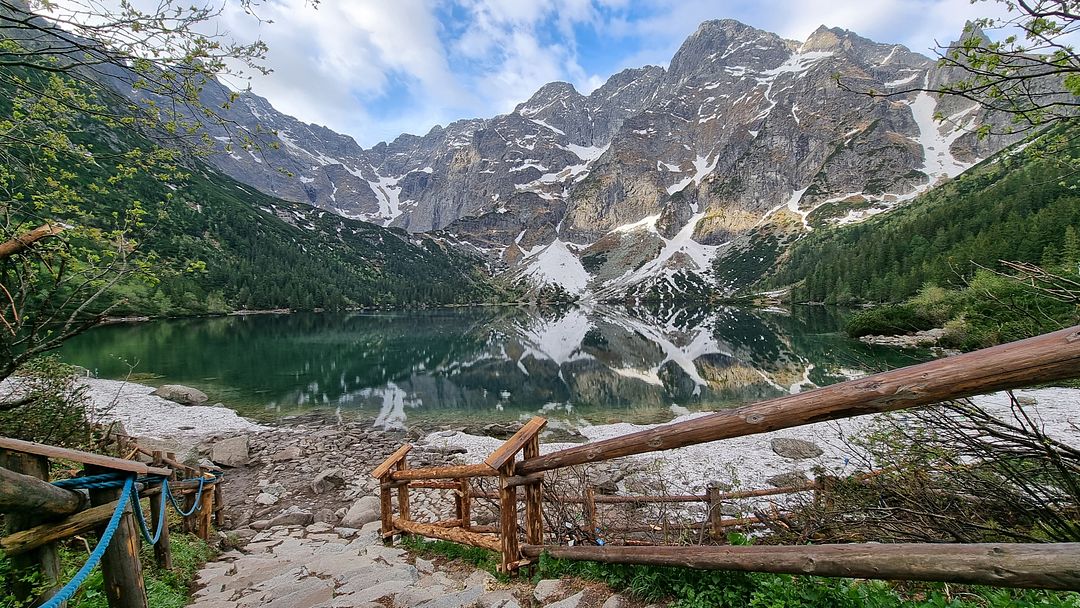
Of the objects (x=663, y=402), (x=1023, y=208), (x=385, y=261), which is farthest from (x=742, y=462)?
(x=385, y=261)

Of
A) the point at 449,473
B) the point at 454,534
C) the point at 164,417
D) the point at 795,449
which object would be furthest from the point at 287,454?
the point at 795,449

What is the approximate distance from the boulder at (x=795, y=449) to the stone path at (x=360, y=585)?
11.3 meters

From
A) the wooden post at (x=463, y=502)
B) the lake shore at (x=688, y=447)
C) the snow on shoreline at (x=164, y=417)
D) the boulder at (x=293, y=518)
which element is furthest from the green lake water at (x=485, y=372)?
the wooden post at (x=463, y=502)

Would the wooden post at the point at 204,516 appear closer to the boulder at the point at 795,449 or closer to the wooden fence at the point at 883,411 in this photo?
the wooden fence at the point at 883,411

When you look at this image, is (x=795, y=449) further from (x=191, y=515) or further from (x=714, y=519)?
(x=191, y=515)

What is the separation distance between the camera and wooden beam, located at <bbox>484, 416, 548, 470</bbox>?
466cm

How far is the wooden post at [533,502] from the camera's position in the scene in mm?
4957

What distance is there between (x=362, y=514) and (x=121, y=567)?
7646mm

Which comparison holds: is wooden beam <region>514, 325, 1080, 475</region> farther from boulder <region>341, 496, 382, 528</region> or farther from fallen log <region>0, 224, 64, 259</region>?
boulder <region>341, 496, 382, 528</region>

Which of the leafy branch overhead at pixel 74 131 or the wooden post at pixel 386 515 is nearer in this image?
the leafy branch overhead at pixel 74 131

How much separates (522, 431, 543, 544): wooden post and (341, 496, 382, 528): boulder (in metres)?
6.81

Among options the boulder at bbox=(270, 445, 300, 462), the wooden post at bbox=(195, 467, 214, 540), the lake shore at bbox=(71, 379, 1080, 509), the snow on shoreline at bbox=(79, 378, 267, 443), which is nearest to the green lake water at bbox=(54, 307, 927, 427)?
the snow on shoreline at bbox=(79, 378, 267, 443)

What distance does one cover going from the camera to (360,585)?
5559 mm

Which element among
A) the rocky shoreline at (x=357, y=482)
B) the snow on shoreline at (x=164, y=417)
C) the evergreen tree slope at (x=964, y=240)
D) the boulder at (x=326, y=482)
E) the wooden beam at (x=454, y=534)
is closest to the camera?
the rocky shoreline at (x=357, y=482)
